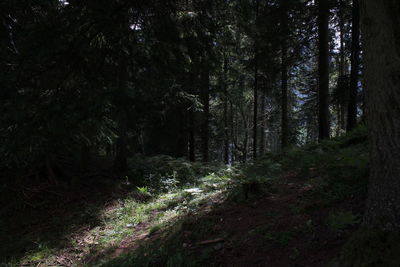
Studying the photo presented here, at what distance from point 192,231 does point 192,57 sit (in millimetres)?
4145

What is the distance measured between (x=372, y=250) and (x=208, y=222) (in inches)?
105

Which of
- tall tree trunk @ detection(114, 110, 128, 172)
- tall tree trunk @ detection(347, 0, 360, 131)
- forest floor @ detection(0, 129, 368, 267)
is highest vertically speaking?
tall tree trunk @ detection(347, 0, 360, 131)

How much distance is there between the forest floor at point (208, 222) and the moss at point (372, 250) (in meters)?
0.22

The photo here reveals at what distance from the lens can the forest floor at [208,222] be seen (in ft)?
10.7

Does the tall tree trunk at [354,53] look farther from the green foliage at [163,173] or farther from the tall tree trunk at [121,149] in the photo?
the tall tree trunk at [121,149]

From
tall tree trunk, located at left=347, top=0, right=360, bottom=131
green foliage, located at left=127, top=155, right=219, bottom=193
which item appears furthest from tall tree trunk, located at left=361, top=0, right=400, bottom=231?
tall tree trunk, located at left=347, top=0, right=360, bottom=131

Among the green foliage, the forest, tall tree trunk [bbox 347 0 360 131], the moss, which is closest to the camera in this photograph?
the moss

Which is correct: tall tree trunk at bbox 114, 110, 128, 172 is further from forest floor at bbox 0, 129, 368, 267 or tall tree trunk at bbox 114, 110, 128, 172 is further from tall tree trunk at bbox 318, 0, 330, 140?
tall tree trunk at bbox 318, 0, 330, 140

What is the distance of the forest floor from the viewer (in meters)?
3.27

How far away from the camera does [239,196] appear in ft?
17.2

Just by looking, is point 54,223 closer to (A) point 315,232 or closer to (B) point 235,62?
(A) point 315,232

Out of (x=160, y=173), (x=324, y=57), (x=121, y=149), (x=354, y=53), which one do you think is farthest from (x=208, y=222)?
(x=354, y=53)

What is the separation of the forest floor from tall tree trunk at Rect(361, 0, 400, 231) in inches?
20.9

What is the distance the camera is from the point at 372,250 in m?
2.33
